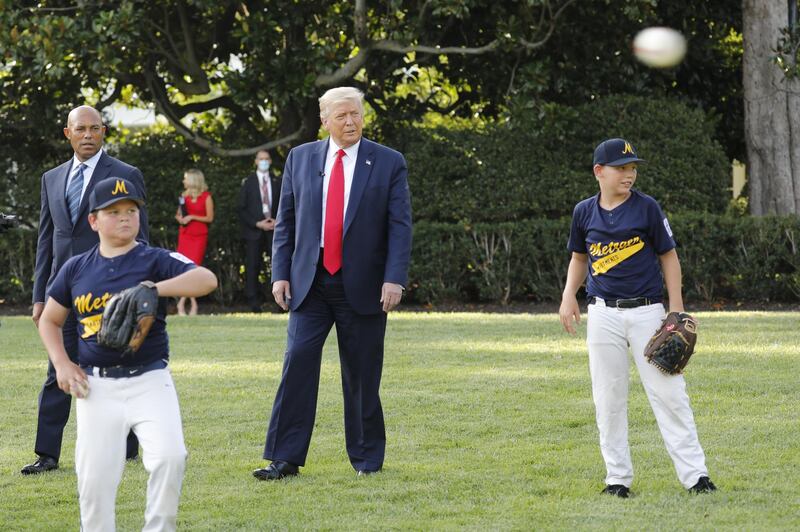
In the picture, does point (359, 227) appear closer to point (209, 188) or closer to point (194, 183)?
point (194, 183)

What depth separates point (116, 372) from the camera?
4.75m

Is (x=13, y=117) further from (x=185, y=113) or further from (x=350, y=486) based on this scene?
(x=350, y=486)

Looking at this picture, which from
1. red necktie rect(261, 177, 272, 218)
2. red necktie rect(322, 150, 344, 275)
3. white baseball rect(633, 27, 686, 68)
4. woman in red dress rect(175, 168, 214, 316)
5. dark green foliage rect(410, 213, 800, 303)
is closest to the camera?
red necktie rect(322, 150, 344, 275)

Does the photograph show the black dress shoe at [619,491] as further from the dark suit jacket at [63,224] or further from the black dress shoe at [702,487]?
the dark suit jacket at [63,224]

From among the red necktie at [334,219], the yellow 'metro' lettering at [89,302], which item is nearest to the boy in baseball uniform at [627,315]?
the red necktie at [334,219]

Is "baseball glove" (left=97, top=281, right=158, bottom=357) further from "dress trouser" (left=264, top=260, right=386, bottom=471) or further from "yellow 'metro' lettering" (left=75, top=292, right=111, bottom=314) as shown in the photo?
"dress trouser" (left=264, top=260, right=386, bottom=471)

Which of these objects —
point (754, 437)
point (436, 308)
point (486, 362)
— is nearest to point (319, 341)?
point (754, 437)

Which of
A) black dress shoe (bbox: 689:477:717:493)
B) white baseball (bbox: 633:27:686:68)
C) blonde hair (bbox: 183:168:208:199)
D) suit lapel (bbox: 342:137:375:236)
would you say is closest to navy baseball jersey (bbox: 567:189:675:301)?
black dress shoe (bbox: 689:477:717:493)

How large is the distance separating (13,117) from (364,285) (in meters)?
12.6

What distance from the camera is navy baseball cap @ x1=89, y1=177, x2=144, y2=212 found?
4.82m

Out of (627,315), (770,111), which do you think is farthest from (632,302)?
(770,111)

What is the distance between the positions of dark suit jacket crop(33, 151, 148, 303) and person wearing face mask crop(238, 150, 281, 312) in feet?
29.7

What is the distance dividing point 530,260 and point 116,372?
39.6 feet

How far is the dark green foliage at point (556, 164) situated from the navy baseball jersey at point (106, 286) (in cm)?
1187
